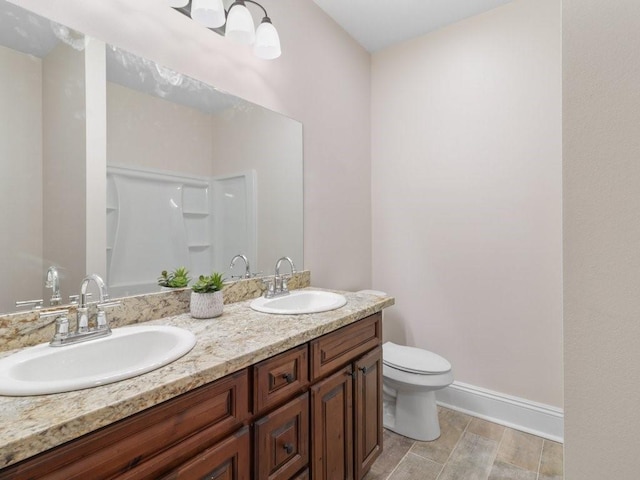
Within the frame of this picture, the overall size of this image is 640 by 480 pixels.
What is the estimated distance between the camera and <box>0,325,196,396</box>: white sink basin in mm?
698

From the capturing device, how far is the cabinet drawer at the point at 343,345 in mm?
1206

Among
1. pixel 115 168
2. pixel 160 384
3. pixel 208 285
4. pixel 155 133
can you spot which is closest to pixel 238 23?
pixel 155 133

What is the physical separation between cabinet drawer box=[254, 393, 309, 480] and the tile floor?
2.54 feet

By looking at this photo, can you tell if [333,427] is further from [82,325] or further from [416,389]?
[82,325]

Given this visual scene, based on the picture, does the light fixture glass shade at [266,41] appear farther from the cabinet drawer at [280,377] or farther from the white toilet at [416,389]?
the white toilet at [416,389]

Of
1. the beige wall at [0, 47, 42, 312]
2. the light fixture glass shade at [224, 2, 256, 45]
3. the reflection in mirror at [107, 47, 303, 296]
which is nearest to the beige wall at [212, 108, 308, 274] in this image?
the reflection in mirror at [107, 47, 303, 296]

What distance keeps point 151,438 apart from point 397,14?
2.60 m

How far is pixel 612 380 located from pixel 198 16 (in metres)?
1.84

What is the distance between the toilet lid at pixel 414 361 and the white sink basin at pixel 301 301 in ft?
2.07

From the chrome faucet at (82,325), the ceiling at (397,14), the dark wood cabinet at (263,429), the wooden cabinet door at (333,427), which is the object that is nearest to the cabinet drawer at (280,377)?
the dark wood cabinet at (263,429)

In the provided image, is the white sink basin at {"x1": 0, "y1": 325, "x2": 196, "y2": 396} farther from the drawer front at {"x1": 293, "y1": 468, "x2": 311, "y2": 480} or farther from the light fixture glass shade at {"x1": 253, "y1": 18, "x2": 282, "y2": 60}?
the light fixture glass shade at {"x1": 253, "y1": 18, "x2": 282, "y2": 60}

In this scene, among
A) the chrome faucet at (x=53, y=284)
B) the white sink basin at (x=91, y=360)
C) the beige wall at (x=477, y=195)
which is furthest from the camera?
the beige wall at (x=477, y=195)

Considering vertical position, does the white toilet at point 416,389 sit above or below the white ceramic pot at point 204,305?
below

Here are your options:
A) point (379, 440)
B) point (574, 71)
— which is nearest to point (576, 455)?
point (574, 71)
